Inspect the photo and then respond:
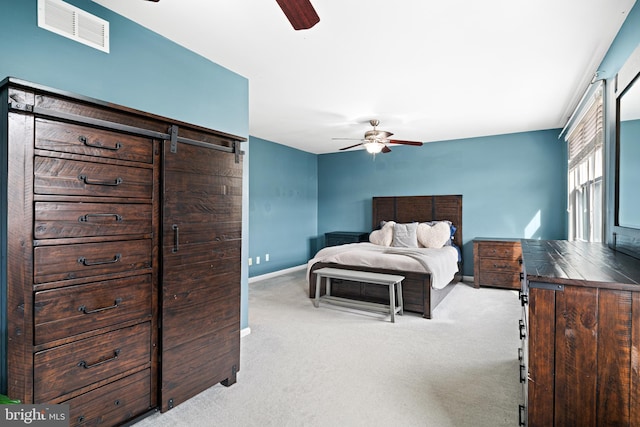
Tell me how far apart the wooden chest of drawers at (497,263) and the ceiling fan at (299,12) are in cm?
452

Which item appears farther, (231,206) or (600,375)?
(231,206)

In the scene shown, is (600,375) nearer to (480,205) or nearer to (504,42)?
(504,42)

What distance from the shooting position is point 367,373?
2.44 meters

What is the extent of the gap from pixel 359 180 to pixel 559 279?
5616 mm

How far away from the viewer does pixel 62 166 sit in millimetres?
1478

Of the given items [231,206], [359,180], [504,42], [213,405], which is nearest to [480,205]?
[359,180]

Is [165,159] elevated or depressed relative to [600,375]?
elevated

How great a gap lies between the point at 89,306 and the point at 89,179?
0.60 meters

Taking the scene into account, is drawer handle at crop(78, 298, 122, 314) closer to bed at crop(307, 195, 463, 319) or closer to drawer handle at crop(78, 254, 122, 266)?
drawer handle at crop(78, 254, 122, 266)

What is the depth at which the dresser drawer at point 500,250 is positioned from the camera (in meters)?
4.89

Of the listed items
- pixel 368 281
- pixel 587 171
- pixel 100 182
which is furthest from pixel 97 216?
pixel 587 171

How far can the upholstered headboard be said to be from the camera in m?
5.71

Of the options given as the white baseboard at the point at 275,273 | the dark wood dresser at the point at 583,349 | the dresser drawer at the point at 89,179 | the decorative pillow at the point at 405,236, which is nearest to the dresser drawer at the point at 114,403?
the dresser drawer at the point at 89,179

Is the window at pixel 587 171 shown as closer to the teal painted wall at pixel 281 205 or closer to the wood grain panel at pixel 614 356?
the wood grain panel at pixel 614 356
